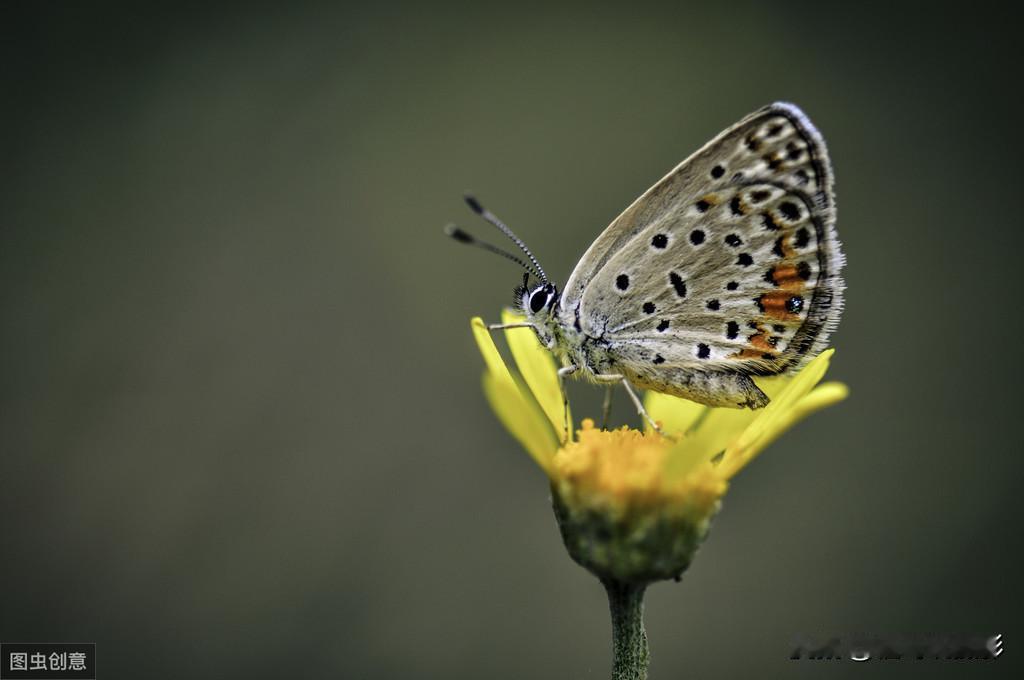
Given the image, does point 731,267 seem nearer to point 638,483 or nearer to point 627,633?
point 638,483

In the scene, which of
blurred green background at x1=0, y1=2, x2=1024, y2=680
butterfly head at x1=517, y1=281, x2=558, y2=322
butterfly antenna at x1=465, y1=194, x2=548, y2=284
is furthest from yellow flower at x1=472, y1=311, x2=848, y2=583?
blurred green background at x1=0, y1=2, x2=1024, y2=680

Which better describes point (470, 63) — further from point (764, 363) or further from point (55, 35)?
point (764, 363)

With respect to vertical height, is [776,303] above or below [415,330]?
below

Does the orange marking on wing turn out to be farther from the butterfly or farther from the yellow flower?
the yellow flower

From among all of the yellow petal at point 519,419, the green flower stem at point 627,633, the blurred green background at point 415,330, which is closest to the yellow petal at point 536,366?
the yellow petal at point 519,419

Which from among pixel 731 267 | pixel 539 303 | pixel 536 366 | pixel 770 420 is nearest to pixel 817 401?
pixel 770 420

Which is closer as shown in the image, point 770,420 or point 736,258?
point 770,420

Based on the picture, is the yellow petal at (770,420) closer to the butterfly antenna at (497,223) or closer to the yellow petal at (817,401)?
the yellow petal at (817,401)
